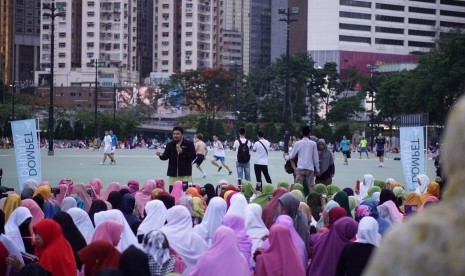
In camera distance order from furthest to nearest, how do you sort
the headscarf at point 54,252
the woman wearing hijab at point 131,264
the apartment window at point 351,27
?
the apartment window at point 351,27 → the headscarf at point 54,252 → the woman wearing hijab at point 131,264

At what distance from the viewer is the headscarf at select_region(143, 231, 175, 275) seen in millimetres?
5965

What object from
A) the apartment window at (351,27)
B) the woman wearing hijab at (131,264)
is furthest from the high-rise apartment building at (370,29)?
the woman wearing hijab at (131,264)

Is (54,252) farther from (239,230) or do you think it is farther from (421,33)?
(421,33)

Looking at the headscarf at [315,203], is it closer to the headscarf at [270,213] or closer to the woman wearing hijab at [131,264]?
the headscarf at [270,213]

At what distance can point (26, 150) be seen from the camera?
17.0 meters

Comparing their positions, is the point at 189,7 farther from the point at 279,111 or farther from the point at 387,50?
the point at 279,111

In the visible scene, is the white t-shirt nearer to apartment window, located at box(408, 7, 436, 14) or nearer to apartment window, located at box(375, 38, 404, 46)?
apartment window, located at box(375, 38, 404, 46)

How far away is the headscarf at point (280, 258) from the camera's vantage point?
6.58 m

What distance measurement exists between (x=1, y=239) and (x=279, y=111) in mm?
85505

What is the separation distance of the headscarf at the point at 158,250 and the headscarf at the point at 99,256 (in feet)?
0.99

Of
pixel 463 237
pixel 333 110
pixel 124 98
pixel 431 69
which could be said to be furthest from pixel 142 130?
pixel 463 237

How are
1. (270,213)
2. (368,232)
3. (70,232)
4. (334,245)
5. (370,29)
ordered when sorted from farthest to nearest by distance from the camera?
(370,29), (270,213), (70,232), (334,245), (368,232)

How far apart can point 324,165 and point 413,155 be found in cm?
162

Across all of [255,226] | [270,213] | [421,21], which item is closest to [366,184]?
[270,213]
